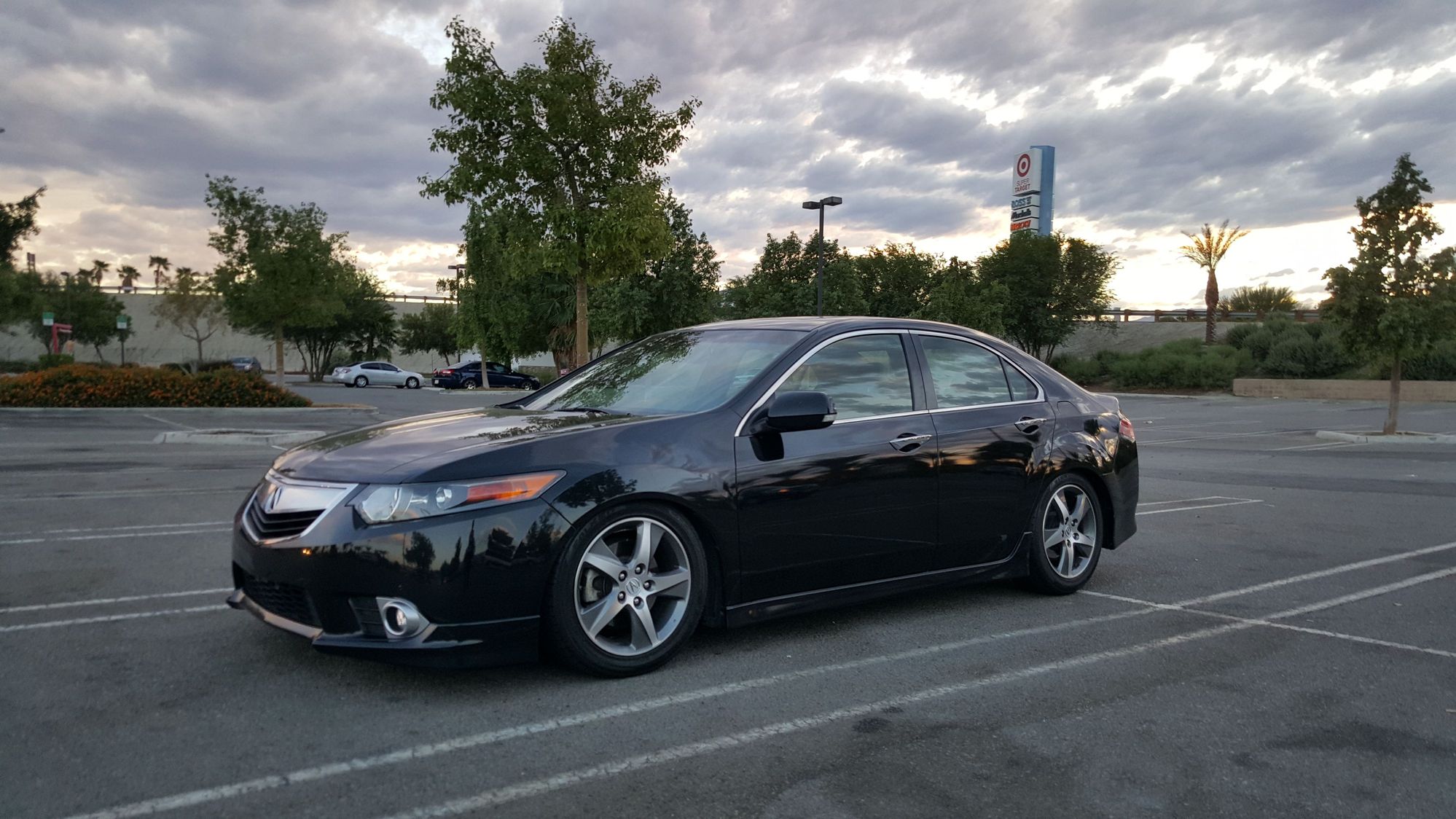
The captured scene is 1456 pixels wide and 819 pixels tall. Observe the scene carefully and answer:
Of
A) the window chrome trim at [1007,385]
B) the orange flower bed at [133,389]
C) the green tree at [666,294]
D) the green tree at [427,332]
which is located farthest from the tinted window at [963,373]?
the green tree at [427,332]

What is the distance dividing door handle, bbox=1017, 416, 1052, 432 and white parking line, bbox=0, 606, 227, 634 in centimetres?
428

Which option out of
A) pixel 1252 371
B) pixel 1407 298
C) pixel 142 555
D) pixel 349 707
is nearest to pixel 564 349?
pixel 1252 371

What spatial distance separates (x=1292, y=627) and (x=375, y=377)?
49888 mm

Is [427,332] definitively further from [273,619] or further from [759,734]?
[759,734]

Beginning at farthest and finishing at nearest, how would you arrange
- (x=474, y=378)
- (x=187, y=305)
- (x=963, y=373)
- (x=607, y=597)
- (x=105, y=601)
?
(x=187, y=305) → (x=474, y=378) → (x=963, y=373) → (x=105, y=601) → (x=607, y=597)

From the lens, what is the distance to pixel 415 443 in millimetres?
4301

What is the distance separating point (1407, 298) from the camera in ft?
69.6

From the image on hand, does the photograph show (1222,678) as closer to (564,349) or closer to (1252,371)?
(1252,371)

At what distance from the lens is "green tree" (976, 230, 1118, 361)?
52094 mm

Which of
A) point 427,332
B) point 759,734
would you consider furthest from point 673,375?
point 427,332

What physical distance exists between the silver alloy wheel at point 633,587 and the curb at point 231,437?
12.4 metres

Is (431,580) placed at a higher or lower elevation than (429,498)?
lower

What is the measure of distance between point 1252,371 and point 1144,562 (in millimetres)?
41022

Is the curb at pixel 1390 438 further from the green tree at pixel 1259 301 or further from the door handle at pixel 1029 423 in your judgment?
the green tree at pixel 1259 301
